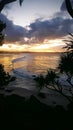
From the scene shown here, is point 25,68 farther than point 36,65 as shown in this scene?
No

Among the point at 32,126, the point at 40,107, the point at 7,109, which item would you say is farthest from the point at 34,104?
the point at 32,126

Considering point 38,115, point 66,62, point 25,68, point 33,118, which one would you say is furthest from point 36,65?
point 66,62

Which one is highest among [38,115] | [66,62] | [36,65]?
[66,62]

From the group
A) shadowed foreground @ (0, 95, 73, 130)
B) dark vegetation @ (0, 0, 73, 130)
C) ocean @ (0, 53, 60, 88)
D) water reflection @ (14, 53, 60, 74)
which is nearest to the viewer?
dark vegetation @ (0, 0, 73, 130)

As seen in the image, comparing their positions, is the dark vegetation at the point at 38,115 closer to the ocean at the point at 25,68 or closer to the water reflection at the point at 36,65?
the ocean at the point at 25,68

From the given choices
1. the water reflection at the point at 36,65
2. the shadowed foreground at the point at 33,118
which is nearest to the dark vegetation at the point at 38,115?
the shadowed foreground at the point at 33,118

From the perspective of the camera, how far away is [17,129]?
29.9 ft

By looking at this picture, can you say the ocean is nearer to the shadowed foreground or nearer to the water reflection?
the water reflection

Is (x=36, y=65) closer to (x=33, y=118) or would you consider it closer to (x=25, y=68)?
(x=25, y=68)

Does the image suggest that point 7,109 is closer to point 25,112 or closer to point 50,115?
point 25,112

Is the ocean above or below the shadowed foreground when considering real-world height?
below

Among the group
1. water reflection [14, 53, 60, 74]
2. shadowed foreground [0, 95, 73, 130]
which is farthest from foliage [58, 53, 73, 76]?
water reflection [14, 53, 60, 74]

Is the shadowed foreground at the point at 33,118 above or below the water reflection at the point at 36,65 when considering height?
above

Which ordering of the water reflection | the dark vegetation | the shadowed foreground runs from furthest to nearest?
the water reflection, the shadowed foreground, the dark vegetation
